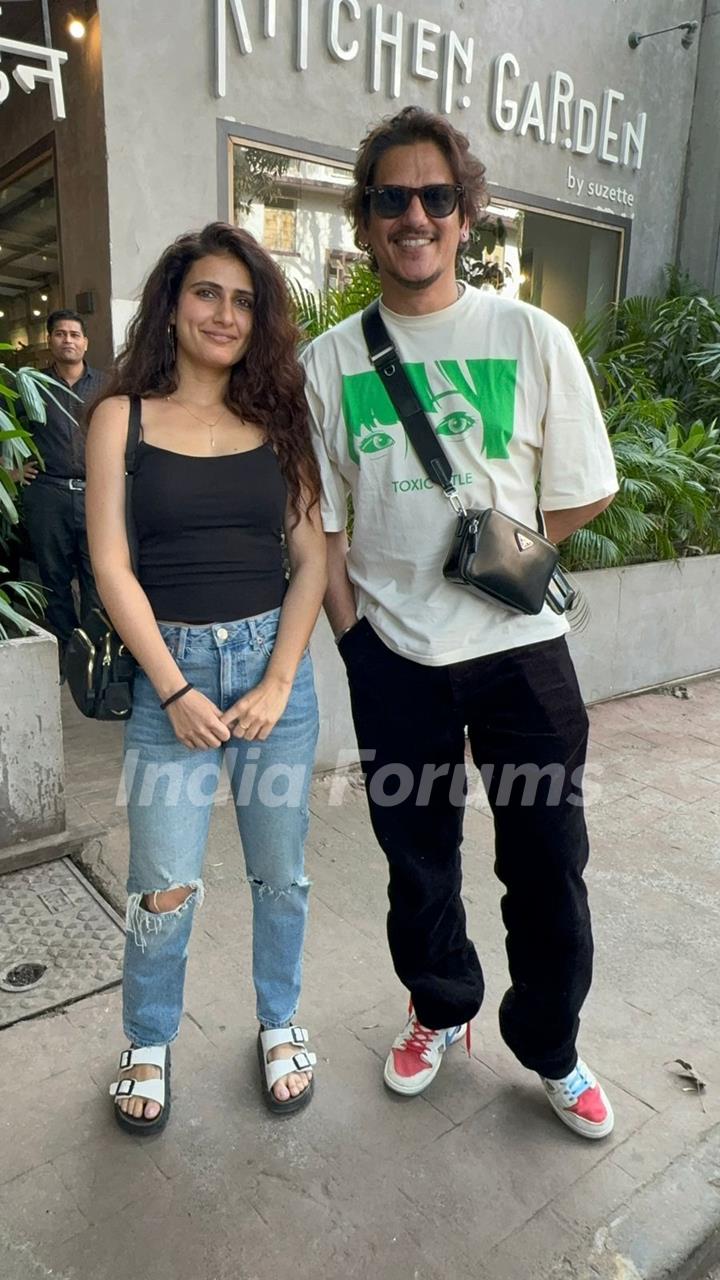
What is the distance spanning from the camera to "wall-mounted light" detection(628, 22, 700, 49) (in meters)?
7.36

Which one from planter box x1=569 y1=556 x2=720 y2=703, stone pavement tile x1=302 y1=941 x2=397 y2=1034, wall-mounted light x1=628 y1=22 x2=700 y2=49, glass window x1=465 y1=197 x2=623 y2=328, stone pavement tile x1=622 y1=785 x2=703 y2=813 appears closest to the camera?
stone pavement tile x1=302 y1=941 x2=397 y2=1034

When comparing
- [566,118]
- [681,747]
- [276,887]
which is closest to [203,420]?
[276,887]

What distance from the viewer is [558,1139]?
200cm

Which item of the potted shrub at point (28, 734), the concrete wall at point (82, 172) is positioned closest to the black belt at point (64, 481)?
the concrete wall at point (82, 172)

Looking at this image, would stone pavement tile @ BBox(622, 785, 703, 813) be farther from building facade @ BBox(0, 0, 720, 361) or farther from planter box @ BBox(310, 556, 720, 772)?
building facade @ BBox(0, 0, 720, 361)

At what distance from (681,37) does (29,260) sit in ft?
19.4

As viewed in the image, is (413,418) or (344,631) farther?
(344,631)

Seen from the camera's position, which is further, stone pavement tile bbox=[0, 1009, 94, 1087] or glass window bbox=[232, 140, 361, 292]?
glass window bbox=[232, 140, 361, 292]

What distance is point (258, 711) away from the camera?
5.98 ft

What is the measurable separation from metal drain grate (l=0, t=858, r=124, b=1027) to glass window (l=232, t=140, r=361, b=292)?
13.5 feet

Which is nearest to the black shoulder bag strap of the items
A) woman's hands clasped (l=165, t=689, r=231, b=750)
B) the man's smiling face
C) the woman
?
the woman

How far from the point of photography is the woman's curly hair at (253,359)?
1806 mm

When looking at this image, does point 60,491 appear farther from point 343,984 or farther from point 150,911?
point 150,911

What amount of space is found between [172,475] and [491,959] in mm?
1722
